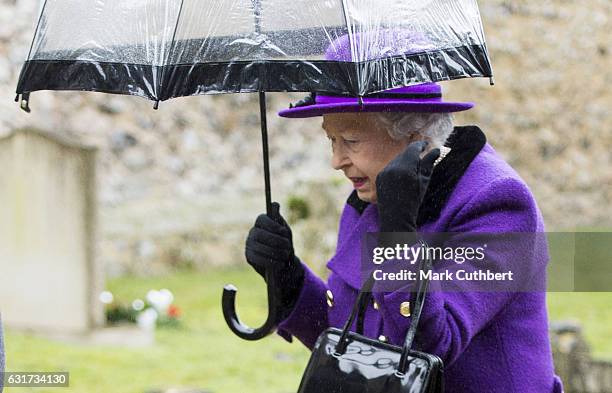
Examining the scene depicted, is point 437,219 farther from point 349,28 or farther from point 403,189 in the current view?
point 349,28

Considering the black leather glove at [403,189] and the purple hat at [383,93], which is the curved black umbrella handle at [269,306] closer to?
the purple hat at [383,93]

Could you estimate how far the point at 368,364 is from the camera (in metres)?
2.26

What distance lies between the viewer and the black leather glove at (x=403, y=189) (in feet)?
7.20

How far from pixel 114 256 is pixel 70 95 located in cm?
162

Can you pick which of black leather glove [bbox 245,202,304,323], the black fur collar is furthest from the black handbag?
Answer: black leather glove [bbox 245,202,304,323]

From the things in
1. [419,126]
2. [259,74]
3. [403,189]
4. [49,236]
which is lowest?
[49,236]

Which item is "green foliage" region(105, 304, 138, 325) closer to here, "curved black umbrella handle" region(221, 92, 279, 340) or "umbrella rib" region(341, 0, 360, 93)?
"curved black umbrella handle" region(221, 92, 279, 340)

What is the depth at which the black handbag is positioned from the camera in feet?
7.16

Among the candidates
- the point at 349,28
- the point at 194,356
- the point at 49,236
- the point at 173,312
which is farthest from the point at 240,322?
the point at 173,312

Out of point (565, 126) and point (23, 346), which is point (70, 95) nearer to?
point (23, 346)

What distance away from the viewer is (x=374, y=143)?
2609 millimetres

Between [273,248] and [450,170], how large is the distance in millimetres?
517

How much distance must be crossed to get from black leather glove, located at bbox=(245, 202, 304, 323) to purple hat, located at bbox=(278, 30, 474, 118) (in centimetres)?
30

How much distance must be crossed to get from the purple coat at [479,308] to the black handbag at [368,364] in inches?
2.4
